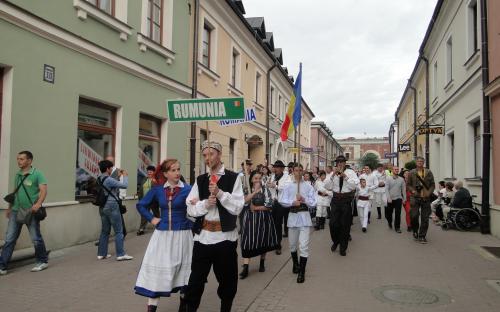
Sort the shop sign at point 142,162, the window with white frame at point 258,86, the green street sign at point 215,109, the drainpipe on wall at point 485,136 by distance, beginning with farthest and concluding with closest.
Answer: the window with white frame at point 258,86 < the shop sign at point 142,162 < the drainpipe on wall at point 485,136 < the green street sign at point 215,109

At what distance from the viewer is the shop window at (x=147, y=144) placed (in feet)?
36.6

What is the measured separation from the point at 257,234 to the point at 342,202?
2.61 m

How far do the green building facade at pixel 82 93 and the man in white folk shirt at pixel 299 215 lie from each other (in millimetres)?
4185

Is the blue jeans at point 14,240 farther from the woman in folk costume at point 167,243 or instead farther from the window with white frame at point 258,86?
the window with white frame at point 258,86

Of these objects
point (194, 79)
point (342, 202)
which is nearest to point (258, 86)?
point (194, 79)

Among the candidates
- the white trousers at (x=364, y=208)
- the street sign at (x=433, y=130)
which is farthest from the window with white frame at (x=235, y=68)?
the white trousers at (x=364, y=208)

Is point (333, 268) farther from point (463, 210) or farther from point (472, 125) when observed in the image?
point (472, 125)

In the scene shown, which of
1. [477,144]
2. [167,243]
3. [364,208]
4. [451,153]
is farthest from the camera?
[451,153]

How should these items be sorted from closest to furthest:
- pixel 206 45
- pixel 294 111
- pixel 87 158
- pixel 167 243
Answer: pixel 167 243 → pixel 294 111 → pixel 87 158 → pixel 206 45

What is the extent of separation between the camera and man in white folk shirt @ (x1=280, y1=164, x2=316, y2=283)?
21.0ft

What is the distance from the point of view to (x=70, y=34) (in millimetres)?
8273

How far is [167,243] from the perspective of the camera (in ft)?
13.9

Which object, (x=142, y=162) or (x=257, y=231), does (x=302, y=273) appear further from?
(x=142, y=162)

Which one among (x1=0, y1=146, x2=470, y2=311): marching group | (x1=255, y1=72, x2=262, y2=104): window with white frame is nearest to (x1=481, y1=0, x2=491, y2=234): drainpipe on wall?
(x1=0, y1=146, x2=470, y2=311): marching group
